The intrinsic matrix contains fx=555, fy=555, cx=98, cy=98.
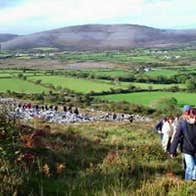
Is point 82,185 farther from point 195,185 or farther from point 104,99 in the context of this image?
point 104,99

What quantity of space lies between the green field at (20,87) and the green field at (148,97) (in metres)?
9.88

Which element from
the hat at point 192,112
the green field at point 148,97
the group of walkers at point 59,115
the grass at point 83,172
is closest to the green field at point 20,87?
the green field at point 148,97

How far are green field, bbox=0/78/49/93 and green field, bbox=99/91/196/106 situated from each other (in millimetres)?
9885

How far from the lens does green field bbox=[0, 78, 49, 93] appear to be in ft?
259

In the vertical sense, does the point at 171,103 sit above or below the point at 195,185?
→ below

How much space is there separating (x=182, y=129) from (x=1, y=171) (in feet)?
12.7

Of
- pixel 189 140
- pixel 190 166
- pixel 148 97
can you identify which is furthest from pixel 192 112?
pixel 148 97

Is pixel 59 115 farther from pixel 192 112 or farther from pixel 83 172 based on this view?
pixel 192 112

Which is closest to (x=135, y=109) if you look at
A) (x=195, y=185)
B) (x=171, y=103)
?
(x=171, y=103)

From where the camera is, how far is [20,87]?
80812 mm

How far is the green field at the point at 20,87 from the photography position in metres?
78.9

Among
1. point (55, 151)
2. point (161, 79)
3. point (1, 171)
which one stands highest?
point (1, 171)

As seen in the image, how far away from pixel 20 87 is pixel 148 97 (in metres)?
18.9

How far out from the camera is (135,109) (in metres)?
66.2
